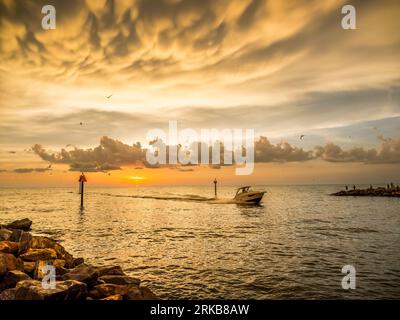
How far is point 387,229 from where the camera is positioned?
30.5 m

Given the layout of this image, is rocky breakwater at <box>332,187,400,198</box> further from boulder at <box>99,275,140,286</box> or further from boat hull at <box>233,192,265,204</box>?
boulder at <box>99,275,140,286</box>

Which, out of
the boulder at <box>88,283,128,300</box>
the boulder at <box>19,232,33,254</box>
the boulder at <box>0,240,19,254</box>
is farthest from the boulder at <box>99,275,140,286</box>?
the boulder at <box>0,240,19,254</box>

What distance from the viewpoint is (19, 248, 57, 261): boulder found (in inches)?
456

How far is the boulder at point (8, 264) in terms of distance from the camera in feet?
32.1

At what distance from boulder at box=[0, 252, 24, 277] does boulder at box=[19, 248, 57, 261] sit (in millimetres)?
935

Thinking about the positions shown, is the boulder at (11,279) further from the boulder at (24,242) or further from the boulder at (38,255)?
the boulder at (24,242)

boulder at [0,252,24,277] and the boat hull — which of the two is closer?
boulder at [0,252,24,277]

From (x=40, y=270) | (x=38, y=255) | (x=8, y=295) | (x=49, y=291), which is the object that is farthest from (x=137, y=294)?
(x=38, y=255)

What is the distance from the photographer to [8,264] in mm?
10086

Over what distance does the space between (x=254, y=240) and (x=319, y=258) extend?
6598mm
